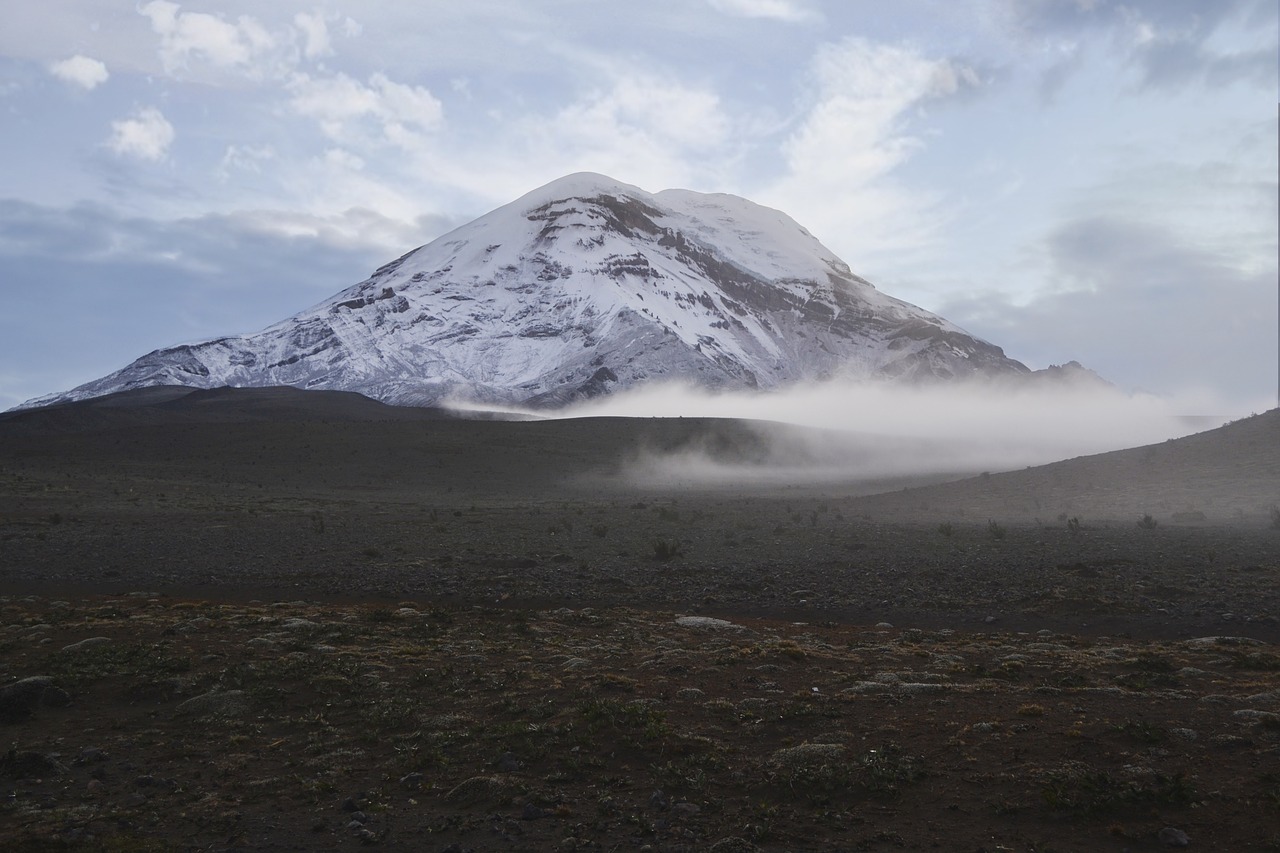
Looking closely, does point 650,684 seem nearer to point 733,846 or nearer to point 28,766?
point 733,846

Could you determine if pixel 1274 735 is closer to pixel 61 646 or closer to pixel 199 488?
pixel 61 646

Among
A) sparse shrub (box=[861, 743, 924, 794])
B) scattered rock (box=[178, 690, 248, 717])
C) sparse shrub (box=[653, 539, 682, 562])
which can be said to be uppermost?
sparse shrub (box=[653, 539, 682, 562])

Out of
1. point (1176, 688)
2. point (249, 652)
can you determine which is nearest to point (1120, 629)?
point (1176, 688)

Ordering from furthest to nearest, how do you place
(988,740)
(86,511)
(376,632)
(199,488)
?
1. (199,488)
2. (86,511)
3. (376,632)
4. (988,740)

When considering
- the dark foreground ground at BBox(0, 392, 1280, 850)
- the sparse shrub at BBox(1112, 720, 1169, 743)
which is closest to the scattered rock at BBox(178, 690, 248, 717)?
the dark foreground ground at BBox(0, 392, 1280, 850)

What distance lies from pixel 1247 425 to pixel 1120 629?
28.9 m

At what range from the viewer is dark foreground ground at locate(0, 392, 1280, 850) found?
7.75m

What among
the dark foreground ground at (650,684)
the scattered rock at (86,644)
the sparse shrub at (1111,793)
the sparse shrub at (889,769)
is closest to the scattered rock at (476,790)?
the dark foreground ground at (650,684)

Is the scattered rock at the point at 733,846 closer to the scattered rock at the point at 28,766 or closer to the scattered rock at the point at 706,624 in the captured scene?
the scattered rock at the point at 28,766

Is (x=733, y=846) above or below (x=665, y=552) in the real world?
below

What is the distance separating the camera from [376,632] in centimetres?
1511

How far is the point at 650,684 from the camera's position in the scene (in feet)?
37.8

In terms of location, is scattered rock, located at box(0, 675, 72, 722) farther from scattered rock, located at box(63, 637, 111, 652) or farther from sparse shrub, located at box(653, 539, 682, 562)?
sparse shrub, located at box(653, 539, 682, 562)

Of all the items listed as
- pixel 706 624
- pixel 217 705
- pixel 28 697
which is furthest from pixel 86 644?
pixel 706 624
